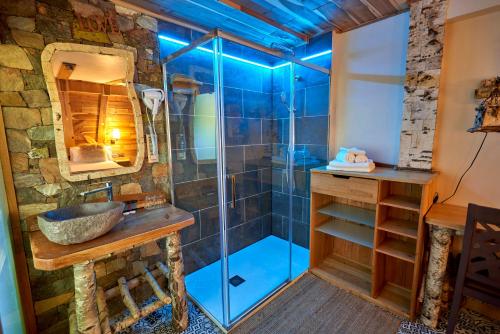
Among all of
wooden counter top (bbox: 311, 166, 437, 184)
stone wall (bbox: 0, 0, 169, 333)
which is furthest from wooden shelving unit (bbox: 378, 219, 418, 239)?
stone wall (bbox: 0, 0, 169, 333)

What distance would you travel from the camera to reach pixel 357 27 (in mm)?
2186

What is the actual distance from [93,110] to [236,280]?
191cm

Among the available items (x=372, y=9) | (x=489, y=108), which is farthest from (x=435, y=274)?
(x=372, y=9)

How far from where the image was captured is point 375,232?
1.86 m

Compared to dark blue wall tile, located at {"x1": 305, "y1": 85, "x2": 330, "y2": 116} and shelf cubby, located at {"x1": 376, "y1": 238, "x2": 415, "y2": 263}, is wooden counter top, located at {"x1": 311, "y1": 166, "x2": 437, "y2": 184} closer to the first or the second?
shelf cubby, located at {"x1": 376, "y1": 238, "x2": 415, "y2": 263}

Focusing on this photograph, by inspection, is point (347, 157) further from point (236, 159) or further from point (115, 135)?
point (115, 135)

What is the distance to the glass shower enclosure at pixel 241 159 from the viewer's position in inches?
70.8

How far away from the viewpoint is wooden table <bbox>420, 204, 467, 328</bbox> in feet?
5.02

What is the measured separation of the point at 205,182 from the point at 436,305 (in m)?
1.98

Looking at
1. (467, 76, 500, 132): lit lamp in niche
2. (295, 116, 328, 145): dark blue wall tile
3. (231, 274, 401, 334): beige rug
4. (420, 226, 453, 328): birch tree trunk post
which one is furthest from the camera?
(295, 116, 328, 145): dark blue wall tile

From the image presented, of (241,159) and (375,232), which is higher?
(241,159)

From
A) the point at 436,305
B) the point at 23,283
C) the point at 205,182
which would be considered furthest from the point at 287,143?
the point at 23,283

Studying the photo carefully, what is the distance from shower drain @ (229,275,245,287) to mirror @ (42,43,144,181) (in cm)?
137

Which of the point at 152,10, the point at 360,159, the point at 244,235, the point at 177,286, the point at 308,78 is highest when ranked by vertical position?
the point at 152,10
